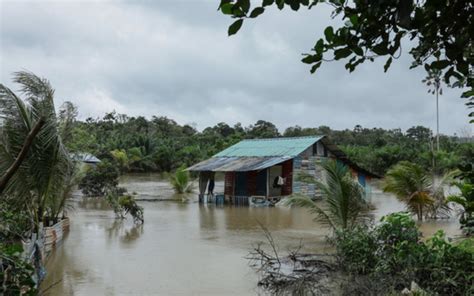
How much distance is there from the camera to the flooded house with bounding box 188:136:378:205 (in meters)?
21.2

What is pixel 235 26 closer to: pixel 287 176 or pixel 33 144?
pixel 33 144

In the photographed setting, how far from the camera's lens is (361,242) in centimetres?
708

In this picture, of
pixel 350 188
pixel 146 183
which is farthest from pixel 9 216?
pixel 146 183

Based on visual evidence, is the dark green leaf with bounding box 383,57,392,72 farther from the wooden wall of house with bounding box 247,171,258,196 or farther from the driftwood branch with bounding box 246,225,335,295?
the wooden wall of house with bounding box 247,171,258,196

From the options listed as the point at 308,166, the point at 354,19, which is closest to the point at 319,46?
the point at 354,19

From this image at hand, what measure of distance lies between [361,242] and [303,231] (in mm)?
6198

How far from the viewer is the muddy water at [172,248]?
757 cm

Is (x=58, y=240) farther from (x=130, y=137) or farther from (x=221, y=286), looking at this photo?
(x=130, y=137)

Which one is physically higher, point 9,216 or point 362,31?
point 362,31

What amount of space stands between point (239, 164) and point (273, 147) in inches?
98.5

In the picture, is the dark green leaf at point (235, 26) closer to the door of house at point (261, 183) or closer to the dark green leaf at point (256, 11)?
the dark green leaf at point (256, 11)

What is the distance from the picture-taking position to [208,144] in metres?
46.4

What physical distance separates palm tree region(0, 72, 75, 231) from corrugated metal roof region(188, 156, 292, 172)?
11.5 m

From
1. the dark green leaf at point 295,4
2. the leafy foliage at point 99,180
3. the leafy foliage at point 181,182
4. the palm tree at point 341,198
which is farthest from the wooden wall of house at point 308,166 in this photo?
the dark green leaf at point 295,4
